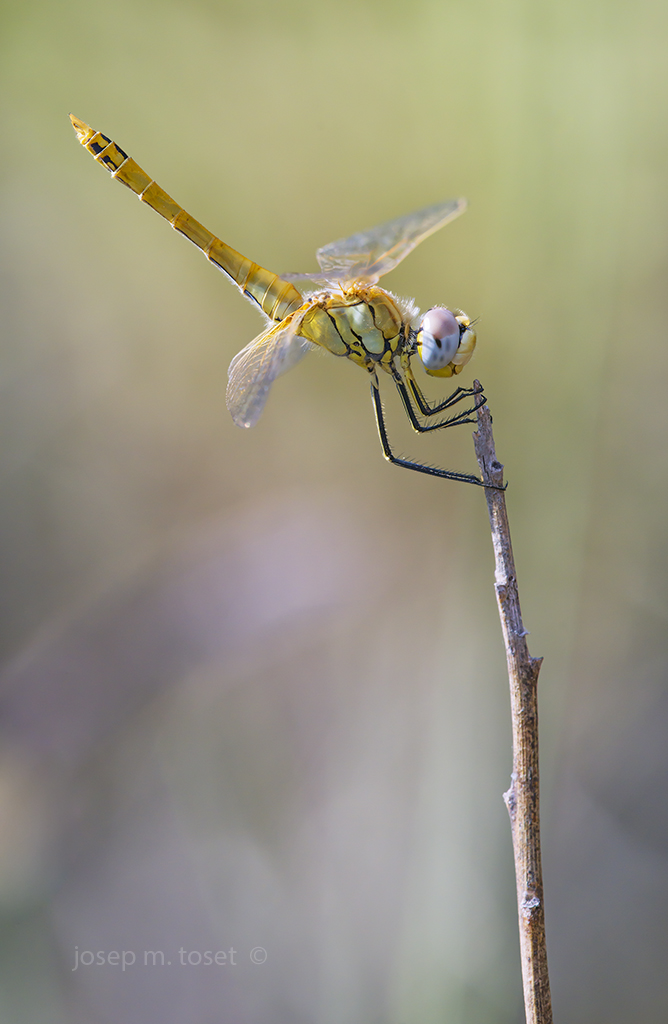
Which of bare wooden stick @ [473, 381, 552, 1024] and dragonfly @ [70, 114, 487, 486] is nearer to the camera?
bare wooden stick @ [473, 381, 552, 1024]

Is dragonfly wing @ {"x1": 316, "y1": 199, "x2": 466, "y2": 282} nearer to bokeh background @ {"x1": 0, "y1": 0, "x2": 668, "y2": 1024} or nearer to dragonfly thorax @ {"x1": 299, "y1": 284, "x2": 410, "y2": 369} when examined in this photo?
dragonfly thorax @ {"x1": 299, "y1": 284, "x2": 410, "y2": 369}

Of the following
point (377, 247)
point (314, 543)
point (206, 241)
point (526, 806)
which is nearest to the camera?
point (526, 806)

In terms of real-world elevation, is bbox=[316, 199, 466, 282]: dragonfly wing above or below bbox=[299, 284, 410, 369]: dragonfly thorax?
above

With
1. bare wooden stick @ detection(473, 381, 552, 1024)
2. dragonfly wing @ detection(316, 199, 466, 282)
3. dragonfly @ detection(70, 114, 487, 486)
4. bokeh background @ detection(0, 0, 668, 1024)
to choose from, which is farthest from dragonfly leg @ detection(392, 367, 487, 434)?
bokeh background @ detection(0, 0, 668, 1024)

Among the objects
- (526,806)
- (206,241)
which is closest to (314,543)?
(206,241)

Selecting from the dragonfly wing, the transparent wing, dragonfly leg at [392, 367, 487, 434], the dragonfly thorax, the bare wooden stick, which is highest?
the dragonfly wing

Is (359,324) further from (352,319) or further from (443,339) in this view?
(443,339)

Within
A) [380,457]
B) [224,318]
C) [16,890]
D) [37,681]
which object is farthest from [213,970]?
[224,318]
